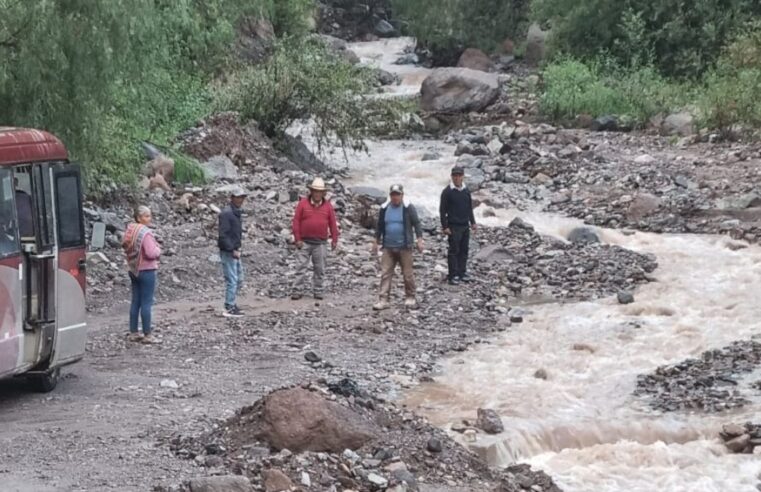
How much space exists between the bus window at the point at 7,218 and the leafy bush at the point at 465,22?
4006 centimetres

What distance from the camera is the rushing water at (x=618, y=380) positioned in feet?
34.7

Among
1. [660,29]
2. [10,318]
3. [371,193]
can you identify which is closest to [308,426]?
[10,318]

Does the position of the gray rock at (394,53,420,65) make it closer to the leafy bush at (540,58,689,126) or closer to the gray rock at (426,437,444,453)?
the leafy bush at (540,58,689,126)

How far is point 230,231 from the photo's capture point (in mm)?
14070

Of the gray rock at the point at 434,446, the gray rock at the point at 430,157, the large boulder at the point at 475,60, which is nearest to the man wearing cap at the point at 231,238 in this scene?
the gray rock at the point at 434,446

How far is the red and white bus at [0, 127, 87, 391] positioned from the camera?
9734mm

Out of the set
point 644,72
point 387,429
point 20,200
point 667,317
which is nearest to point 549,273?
point 667,317

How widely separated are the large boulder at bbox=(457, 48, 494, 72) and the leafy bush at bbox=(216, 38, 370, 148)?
21.1 meters

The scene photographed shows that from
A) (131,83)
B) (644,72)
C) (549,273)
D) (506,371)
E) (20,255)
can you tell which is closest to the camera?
(20,255)

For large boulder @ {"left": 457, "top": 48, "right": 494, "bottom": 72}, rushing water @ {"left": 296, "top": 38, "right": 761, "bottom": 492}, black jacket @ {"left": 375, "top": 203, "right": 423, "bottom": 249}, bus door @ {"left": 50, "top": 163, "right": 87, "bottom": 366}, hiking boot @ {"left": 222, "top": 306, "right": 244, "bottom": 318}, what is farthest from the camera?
large boulder @ {"left": 457, "top": 48, "right": 494, "bottom": 72}

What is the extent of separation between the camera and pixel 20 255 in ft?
32.3

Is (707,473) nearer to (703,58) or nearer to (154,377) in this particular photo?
(154,377)

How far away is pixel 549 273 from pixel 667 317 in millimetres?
2749

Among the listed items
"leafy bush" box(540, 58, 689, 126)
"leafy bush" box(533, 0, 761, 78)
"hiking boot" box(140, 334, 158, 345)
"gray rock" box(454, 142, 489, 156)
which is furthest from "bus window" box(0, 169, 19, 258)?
"leafy bush" box(533, 0, 761, 78)
